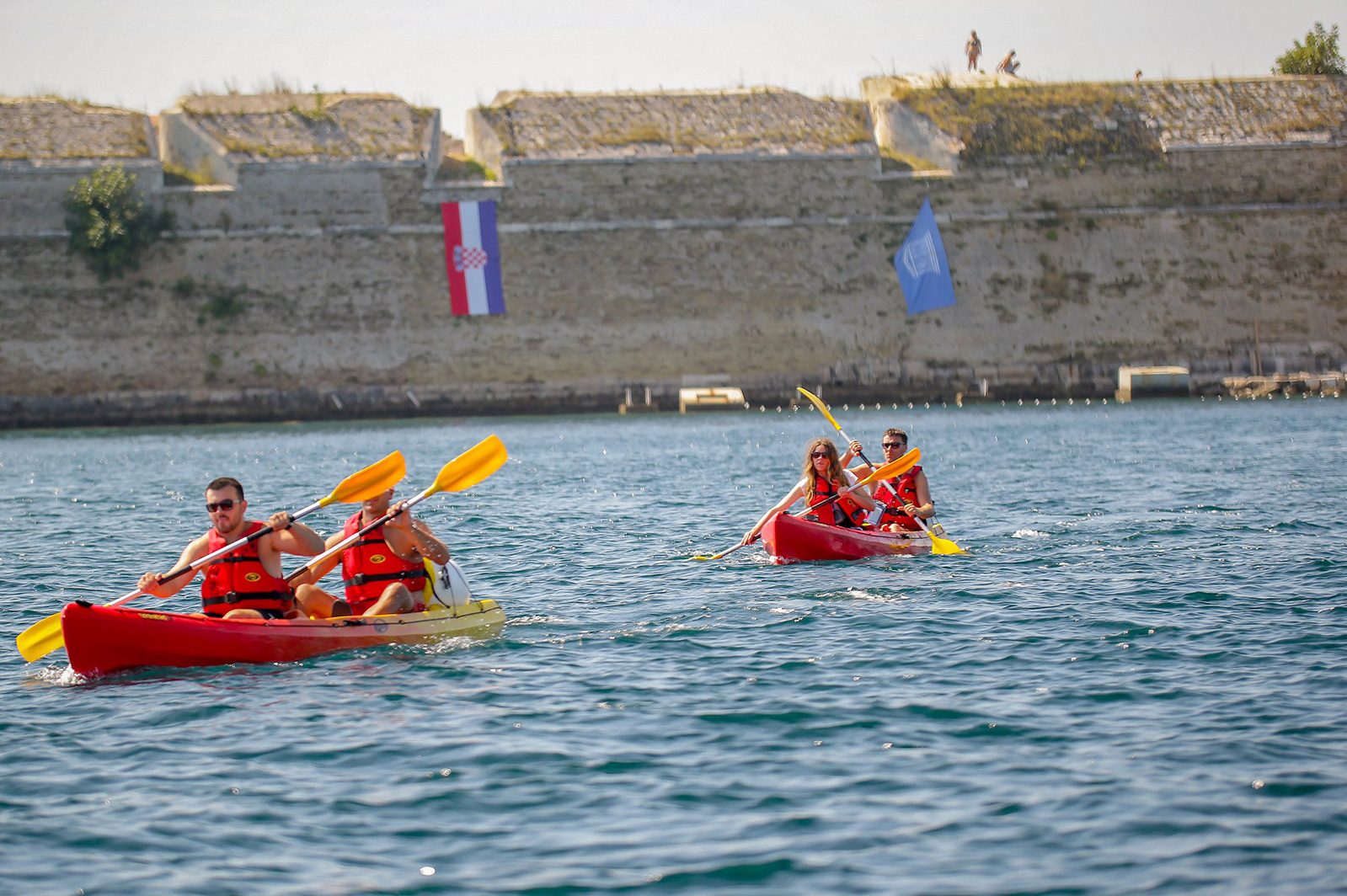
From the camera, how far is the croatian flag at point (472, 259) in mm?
32906

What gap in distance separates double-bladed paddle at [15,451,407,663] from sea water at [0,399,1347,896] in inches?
9.1

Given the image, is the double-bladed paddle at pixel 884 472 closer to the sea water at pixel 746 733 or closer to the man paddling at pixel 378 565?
the sea water at pixel 746 733

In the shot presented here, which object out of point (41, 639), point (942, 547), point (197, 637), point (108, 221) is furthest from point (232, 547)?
point (108, 221)

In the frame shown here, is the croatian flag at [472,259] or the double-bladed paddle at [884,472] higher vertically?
the croatian flag at [472,259]

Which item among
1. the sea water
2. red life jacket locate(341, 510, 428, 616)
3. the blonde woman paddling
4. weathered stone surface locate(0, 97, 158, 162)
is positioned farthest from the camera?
weathered stone surface locate(0, 97, 158, 162)

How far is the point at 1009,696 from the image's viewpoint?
654cm

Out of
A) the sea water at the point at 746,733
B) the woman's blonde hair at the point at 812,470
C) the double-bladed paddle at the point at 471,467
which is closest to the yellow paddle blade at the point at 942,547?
the sea water at the point at 746,733

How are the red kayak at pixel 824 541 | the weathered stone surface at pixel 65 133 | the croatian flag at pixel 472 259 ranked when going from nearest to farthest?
the red kayak at pixel 824 541, the weathered stone surface at pixel 65 133, the croatian flag at pixel 472 259

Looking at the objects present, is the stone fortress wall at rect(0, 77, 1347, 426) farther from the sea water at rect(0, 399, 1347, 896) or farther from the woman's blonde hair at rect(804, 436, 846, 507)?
the woman's blonde hair at rect(804, 436, 846, 507)

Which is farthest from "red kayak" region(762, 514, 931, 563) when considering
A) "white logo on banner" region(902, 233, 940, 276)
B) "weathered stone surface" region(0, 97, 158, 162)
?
"weathered stone surface" region(0, 97, 158, 162)

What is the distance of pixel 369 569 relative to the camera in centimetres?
801

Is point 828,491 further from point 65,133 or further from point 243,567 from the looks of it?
point 65,133

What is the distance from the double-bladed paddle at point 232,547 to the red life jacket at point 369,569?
0.73 feet

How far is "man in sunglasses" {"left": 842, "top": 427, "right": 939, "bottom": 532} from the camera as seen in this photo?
11.0 meters
